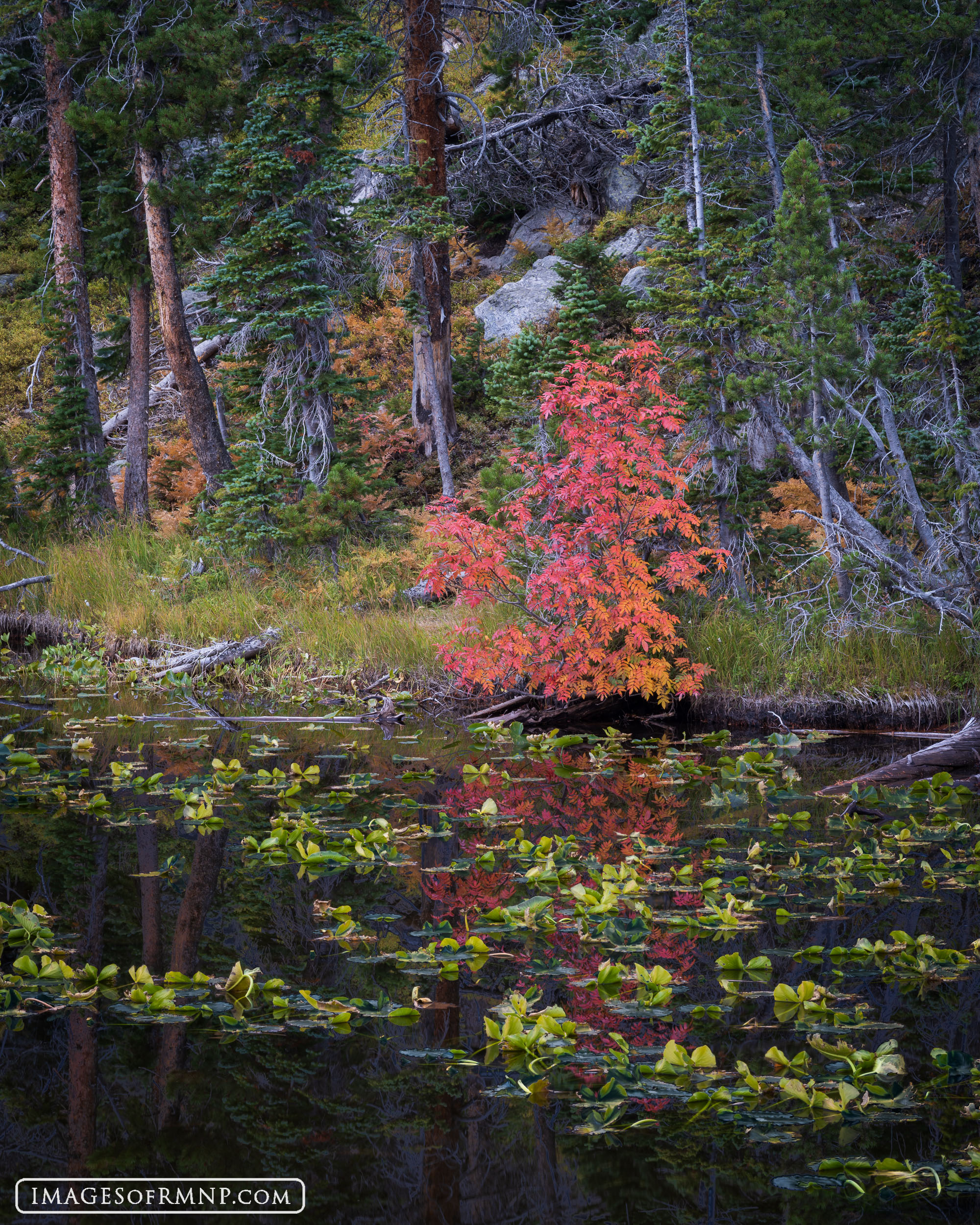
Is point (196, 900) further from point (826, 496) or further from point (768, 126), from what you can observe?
point (768, 126)

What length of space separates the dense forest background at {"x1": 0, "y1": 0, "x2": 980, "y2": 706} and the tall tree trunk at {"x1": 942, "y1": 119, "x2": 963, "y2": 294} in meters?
0.09

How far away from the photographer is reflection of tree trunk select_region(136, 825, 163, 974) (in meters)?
4.18

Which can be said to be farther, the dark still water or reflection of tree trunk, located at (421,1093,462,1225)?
the dark still water

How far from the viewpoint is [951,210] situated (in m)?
13.9

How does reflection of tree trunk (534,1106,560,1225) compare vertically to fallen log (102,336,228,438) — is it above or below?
below

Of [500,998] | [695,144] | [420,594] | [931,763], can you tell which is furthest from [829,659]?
[500,998]

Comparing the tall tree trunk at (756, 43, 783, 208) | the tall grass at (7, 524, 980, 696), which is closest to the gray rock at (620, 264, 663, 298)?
the tall tree trunk at (756, 43, 783, 208)

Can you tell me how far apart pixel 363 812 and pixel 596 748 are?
2460 mm

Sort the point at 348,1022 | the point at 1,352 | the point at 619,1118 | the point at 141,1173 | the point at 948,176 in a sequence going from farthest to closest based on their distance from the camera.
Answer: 1. the point at 1,352
2. the point at 948,176
3. the point at 348,1022
4. the point at 619,1118
5. the point at 141,1173

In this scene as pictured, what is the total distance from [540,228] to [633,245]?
A: 380 centimetres

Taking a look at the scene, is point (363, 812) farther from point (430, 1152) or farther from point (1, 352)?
point (1, 352)

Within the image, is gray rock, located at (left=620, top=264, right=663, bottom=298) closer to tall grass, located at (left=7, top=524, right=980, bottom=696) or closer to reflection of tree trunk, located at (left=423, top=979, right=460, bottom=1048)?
tall grass, located at (left=7, top=524, right=980, bottom=696)

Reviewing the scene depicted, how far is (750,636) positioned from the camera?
373 inches

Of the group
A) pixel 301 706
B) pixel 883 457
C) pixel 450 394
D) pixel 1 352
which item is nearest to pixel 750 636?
pixel 883 457
